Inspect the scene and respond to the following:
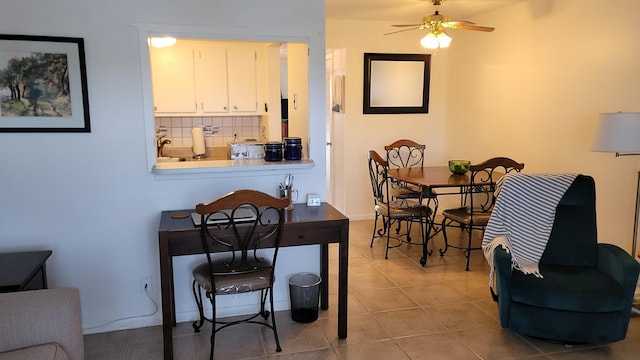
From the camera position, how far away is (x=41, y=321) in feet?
6.26

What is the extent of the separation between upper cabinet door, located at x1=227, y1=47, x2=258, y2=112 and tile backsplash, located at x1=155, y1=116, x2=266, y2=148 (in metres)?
0.31

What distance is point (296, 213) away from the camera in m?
2.92

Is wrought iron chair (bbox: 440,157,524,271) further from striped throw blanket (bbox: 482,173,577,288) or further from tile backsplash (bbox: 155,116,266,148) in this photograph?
tile backsplash (bbox: 155,116,266,148)

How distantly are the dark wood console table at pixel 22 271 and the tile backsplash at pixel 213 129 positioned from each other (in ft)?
8.90

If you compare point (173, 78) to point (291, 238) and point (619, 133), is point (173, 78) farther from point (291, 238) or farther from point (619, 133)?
point (619, 133)

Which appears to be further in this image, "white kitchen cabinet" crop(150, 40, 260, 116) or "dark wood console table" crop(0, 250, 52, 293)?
"white kitchen cabinet" crop(150, 40, 260, 116)

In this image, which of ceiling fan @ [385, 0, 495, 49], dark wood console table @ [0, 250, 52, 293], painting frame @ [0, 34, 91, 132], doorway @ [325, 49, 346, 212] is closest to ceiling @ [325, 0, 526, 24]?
ceiling fan @ [385, 0, 495, 49]

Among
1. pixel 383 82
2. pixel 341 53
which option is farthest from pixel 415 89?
pixel 341 53

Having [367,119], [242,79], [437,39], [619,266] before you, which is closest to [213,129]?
[242,79]

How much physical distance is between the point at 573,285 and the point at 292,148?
75.3 inches

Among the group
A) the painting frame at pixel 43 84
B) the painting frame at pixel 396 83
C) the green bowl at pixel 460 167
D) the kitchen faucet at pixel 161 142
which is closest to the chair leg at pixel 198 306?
the painting frame at pixel 43 84

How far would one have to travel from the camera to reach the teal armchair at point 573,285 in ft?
8.75

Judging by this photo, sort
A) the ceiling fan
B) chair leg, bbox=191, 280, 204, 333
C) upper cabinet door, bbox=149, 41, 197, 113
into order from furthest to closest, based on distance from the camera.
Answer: upper cabinet door, bbox=149, 41, 197, 113 → the ceiling fan → chair leg, bbox=191, 280, 204, 333

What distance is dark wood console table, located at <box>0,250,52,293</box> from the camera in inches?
85.7
